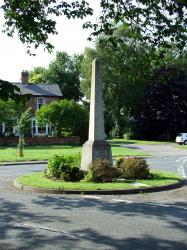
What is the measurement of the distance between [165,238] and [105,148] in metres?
10.3

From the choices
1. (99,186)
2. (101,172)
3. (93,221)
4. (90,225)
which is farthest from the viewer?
(101,172)

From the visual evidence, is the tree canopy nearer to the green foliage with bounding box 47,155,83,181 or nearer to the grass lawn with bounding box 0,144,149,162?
the grass lawn with bounding box 0,144,149,162

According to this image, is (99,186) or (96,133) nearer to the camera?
(99,186)

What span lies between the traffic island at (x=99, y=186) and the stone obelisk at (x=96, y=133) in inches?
80.2

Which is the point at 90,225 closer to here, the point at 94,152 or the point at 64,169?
the point at 64,169

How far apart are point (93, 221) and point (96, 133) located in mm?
8757

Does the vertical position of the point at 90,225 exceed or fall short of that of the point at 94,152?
it falls short

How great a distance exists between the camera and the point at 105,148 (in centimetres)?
1866

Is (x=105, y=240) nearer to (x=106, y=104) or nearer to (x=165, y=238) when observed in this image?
(x=165, y=238)

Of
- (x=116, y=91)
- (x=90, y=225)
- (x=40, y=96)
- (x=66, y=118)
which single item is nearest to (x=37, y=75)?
(x=40, y=96)

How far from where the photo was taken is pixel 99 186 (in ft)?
50.3

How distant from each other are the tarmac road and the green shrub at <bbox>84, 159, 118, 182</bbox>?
2641mm

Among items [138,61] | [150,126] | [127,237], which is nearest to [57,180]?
[138,61]

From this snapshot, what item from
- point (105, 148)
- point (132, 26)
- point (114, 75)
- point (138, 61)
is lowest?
point (105, 148)
